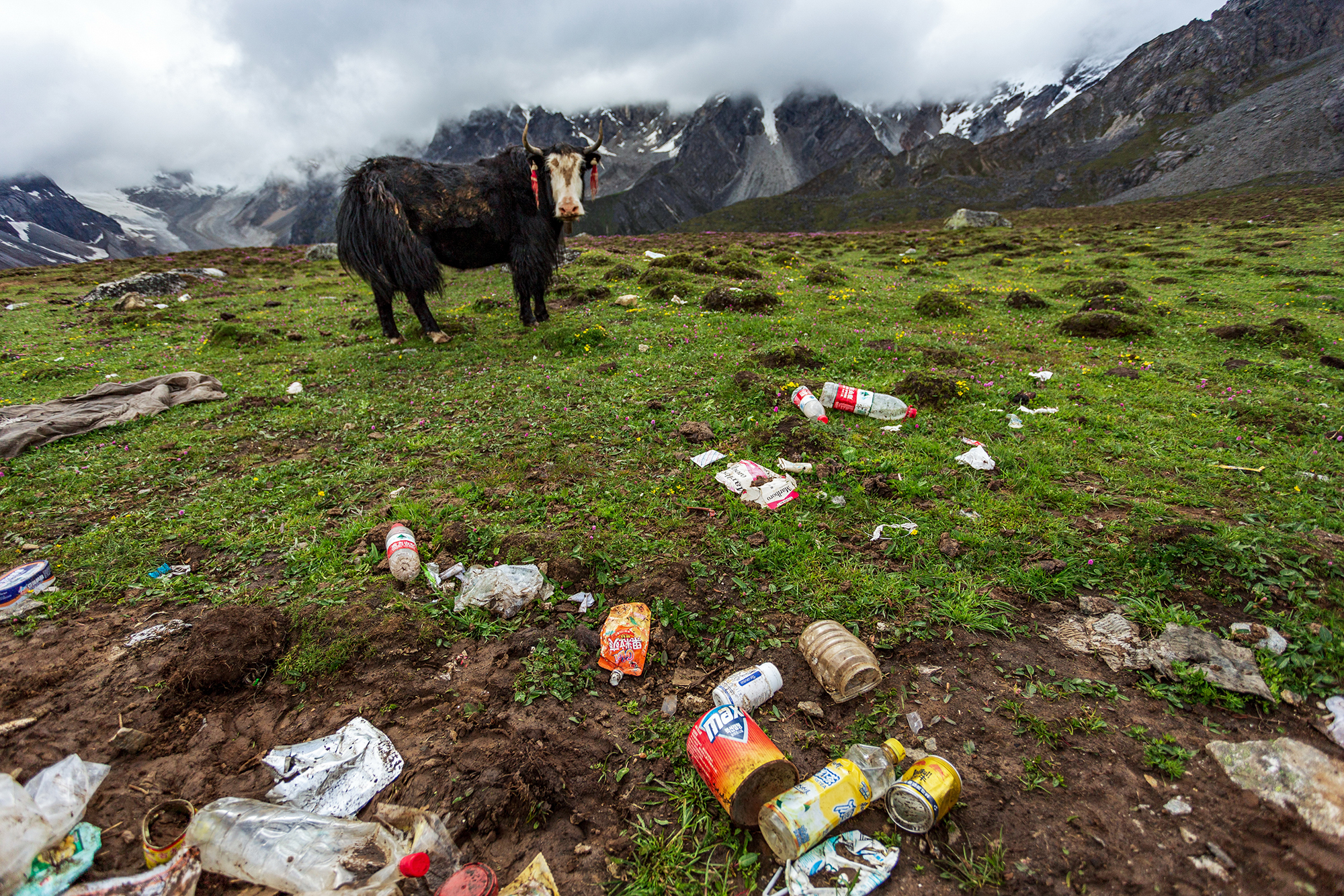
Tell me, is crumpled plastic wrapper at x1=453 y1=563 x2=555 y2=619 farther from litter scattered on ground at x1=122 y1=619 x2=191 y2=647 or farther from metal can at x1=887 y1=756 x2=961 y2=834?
metal can at x1=887 y1=756 x2=961 y2=834

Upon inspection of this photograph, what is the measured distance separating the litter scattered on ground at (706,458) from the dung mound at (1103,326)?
9.33 metres

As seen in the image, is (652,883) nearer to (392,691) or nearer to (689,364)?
(392,691)

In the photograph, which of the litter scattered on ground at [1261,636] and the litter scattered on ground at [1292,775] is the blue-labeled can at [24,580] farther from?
the litter scattered on ground at [1261,636]

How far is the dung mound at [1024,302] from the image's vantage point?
499 inches

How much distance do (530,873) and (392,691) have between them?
1.45 m

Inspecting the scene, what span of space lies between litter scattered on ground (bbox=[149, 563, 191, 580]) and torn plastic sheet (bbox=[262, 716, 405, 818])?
2470mm

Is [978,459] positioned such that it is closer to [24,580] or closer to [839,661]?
[839,661]

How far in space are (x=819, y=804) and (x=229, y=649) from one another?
3669 mm

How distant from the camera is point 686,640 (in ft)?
11.7

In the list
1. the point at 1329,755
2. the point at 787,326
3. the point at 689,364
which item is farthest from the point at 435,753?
the point at 787,326

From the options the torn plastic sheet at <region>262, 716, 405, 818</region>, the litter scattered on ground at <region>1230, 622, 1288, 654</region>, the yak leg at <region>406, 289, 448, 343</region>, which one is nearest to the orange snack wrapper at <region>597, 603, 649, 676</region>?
the torn plastic sheet at <region>262, 716, 405, 818</region>

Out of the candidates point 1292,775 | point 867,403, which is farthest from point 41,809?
point 867,403

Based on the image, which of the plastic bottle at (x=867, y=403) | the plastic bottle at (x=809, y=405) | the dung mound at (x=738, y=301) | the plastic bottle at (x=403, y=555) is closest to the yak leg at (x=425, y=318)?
the dung mound at (x=738, y=301)

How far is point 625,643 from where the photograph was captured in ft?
11.2
